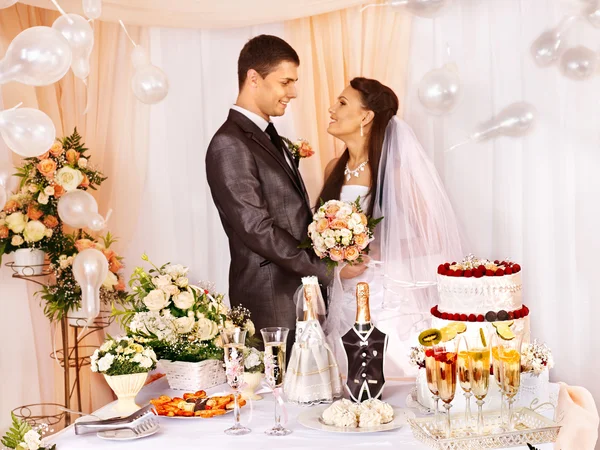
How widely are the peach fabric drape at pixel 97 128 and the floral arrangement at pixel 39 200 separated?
11.8 inches

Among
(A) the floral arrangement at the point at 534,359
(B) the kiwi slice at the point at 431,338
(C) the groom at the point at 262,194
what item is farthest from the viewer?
(C) the groom at the point at 262,194

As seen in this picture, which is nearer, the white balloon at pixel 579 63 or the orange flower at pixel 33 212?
the white balloon at pixel 579 63

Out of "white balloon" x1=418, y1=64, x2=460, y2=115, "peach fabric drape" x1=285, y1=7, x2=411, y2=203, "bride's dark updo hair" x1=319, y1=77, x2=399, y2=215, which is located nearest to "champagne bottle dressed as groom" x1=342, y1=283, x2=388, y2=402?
"white balloon" x1=418, y1=64, x2=460, y2=115

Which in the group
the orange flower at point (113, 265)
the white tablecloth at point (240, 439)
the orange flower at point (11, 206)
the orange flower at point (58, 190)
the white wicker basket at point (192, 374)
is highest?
the orange flower at point (58, 190)

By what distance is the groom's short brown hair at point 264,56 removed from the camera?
4.44m

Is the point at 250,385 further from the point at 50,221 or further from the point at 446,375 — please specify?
the point at 50,221

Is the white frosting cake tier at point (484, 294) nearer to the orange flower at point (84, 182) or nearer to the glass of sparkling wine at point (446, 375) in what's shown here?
the glass of sparkling wine at point (446, 375)

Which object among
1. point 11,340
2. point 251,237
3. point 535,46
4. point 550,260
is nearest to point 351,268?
point 251,237

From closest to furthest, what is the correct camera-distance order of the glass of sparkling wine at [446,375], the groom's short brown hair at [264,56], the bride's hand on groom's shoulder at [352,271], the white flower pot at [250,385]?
the glass of sparkling wine at [446,375], the white flower pot at [250,385], the bride's hand on groom's shoulder at [352,271], the groom's short brown hair at [264,56]

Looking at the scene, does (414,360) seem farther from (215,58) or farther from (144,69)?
(215,58)

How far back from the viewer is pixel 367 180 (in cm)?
453

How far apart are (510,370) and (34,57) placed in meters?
2.06

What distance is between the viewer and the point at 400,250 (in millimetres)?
4133

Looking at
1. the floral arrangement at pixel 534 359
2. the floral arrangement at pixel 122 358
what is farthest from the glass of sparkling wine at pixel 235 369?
the floral arrangement at pixel 534 359
